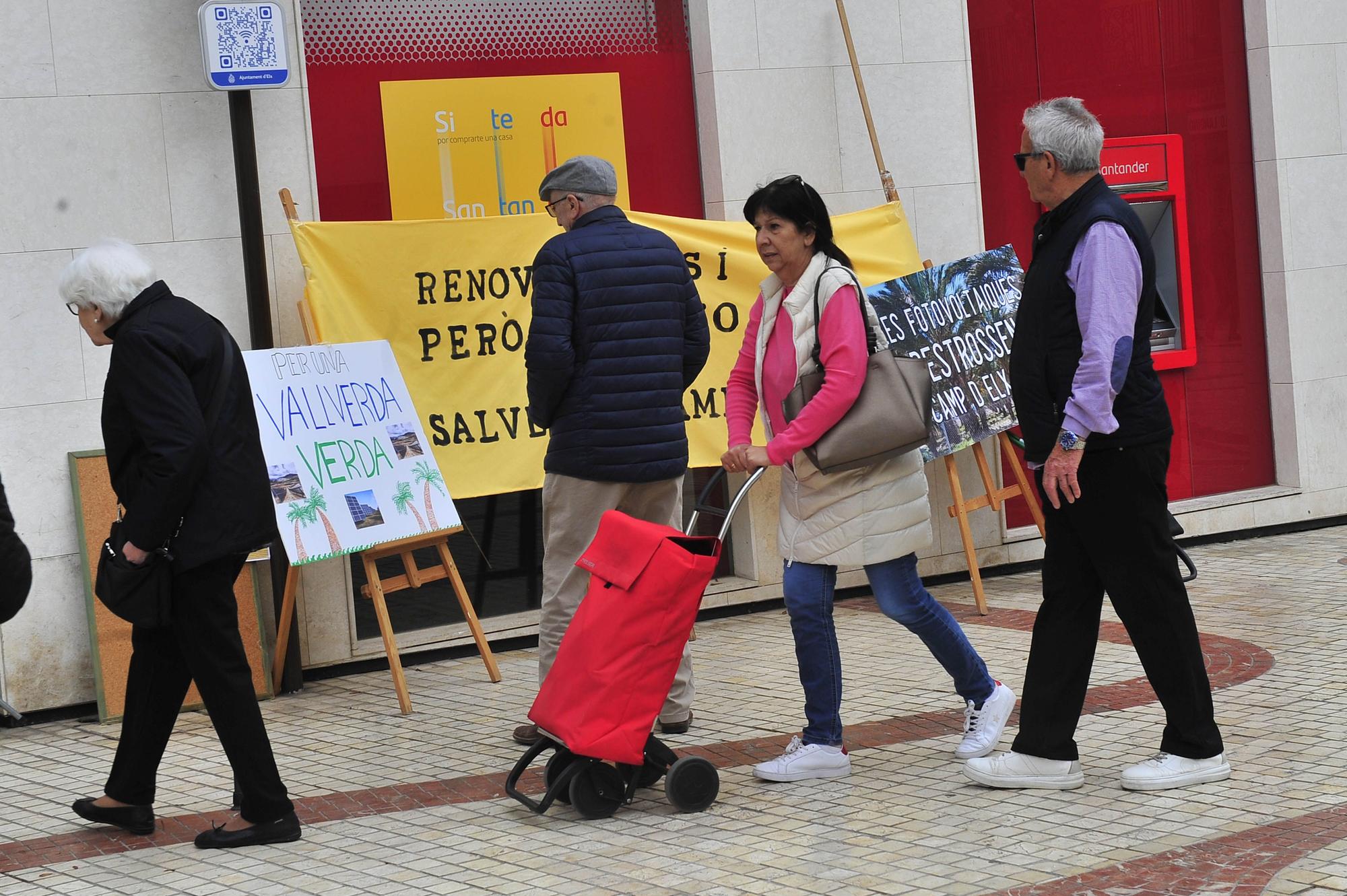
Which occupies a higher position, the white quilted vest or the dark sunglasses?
the dark sunglasses

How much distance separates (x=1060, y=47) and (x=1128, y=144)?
69 centimetres

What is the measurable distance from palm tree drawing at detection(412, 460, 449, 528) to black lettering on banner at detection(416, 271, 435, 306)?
860 mm

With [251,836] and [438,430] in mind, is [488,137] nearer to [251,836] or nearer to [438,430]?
[438,430]

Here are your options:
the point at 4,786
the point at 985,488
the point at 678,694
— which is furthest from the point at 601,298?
the point at 985,488

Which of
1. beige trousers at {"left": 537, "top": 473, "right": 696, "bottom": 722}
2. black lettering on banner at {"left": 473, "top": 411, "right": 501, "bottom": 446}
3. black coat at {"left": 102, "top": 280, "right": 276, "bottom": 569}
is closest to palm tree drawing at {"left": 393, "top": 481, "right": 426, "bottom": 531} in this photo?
black lettering on banner at {"left": 473, "top": 411, "right": 501, "bottom": 446}

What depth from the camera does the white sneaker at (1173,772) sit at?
472cm

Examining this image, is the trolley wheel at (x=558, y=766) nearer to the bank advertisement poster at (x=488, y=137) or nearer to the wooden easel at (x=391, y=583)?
the wooden easel at (x=391, y=583)

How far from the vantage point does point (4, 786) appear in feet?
18.6

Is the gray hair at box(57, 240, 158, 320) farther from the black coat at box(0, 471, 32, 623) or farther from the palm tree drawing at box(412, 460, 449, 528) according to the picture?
the palm tree drawing at box(412, 460, 449, 528)

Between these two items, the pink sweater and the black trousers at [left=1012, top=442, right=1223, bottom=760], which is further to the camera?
the pink sweater

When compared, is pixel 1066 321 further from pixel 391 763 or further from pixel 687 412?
pixel 687 412

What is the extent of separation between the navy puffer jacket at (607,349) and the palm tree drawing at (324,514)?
Answer: 1232 millimetres

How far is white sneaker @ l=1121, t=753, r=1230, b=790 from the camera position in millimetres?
4723

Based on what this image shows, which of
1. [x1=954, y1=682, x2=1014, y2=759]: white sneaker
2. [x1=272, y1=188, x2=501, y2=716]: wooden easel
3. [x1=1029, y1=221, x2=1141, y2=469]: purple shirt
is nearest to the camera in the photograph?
[x1=1029, y1=221, x2=1141, y2=469]: purple shirt
